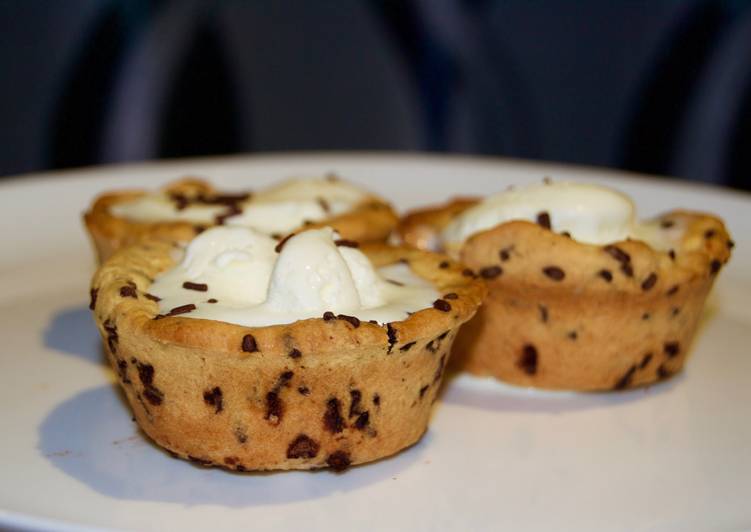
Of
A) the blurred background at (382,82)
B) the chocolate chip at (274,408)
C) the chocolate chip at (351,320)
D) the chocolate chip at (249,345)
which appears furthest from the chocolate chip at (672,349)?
the blurred background at (382,82)

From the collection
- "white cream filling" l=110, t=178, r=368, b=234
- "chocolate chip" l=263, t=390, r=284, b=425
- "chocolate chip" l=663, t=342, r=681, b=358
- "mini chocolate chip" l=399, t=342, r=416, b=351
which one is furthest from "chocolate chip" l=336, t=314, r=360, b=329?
"chocolate chip" l=663, t=342, r=681, b=358

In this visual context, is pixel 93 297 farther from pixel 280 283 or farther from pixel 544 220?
pixel 544 220

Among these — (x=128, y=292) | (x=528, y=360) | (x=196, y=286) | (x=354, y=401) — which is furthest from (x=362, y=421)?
(x=528, y=360)

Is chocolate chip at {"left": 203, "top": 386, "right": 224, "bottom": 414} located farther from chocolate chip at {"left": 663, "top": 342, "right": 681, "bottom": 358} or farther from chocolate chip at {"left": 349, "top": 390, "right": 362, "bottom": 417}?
chocolate chip at {"left": 663, "top": 342, "right": 681, "bottom": 358}

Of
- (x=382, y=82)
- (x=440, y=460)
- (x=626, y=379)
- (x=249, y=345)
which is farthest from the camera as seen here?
(x=382, y=82)

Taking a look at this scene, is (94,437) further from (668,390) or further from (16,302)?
(668,390)

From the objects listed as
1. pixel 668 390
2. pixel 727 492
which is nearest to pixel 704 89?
pixel 668 390
